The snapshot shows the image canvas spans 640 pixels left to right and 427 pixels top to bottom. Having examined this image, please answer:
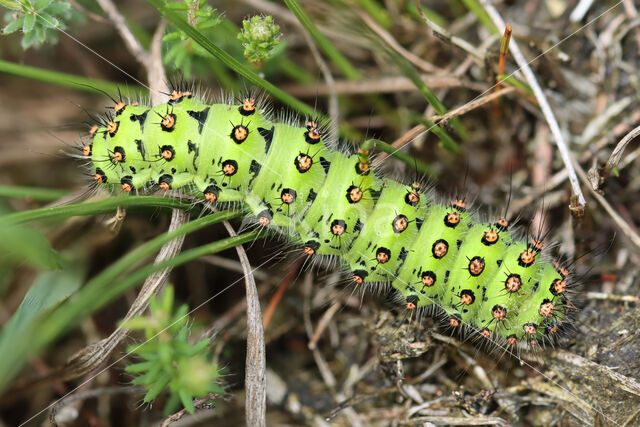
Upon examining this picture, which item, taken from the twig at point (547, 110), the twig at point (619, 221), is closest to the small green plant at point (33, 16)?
the twig at point (547, 110)

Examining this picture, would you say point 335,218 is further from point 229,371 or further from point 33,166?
point 33,166

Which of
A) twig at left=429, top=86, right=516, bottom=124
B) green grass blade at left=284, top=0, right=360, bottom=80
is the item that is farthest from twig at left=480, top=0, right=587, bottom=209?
green grass blade at left=284, top=0, right=360, bottom=80

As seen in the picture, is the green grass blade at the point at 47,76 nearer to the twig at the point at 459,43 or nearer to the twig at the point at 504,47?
the twig at the point at 459,43

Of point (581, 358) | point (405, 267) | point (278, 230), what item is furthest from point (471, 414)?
point (278, 230)

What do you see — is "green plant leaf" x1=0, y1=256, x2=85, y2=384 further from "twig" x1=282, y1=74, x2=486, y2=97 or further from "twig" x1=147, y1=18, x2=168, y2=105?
"twig" x1=282, y1=74, x2=486, y2=97

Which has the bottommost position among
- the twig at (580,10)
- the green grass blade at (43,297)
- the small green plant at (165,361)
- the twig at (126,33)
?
the green grass blade at (43,297)
